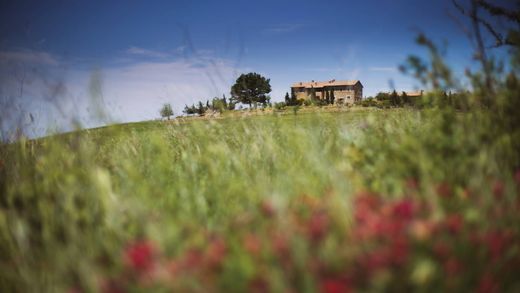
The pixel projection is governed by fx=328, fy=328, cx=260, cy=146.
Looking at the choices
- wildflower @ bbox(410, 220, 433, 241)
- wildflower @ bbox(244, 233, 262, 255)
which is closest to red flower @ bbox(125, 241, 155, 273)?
wildflower @ bbox(244, 233, 262, 255)

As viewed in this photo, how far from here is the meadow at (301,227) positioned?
1560 mm

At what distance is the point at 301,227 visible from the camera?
1.79 metres

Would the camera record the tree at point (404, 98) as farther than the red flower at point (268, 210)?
Yes

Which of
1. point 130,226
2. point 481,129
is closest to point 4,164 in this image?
point 130,226

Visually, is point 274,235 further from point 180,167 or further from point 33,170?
point 33,170

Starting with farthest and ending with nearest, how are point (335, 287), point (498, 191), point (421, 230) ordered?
point (498, 191)
point (421, 230)
point (335, 287)

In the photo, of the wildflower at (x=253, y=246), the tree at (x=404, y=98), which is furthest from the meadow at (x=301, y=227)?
the tree at (x=404, y=98)

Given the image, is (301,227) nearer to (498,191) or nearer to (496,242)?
(496,242)

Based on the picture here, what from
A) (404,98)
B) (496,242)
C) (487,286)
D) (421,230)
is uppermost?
(404,98)

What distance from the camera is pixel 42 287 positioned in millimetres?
1990

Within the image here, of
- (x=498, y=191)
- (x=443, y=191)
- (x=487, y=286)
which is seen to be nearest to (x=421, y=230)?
(x=487, y=286)

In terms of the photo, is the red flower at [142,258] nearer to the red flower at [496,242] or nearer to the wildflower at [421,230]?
the wildflower at [421,230]

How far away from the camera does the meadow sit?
1.56 meters

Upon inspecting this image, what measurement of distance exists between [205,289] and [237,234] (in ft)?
1.91
